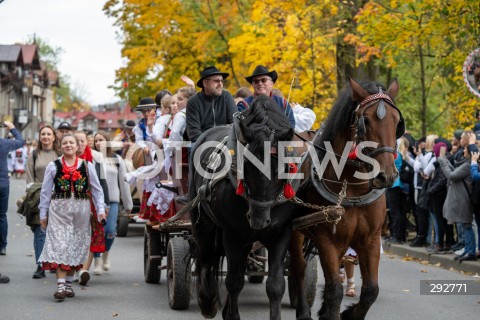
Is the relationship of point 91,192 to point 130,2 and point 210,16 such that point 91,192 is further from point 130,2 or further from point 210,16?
point 130,2

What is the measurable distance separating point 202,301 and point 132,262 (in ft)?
20.2

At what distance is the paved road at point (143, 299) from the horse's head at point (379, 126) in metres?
2.88

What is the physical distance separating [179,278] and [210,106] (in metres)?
1.91

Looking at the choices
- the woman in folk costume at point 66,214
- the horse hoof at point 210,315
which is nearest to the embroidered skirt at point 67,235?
the woman in folk costume at point 66,214

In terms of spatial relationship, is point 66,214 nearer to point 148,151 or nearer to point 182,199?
point 182,199

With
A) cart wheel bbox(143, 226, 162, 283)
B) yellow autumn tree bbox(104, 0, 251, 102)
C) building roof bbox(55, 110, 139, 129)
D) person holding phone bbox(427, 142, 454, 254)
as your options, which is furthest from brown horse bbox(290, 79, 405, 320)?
building roof bbox(55, 110, 139, 129)

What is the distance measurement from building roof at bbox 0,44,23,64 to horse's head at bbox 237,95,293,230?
3427 inches

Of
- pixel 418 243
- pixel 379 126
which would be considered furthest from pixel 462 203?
pixel 379 126

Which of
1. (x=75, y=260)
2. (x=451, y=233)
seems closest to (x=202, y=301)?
(x=75, y=260)

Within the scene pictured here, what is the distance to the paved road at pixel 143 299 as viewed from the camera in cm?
995

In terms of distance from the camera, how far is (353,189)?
7.93m

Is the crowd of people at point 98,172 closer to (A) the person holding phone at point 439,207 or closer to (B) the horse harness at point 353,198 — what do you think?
(B) the horse harness at point 353,198

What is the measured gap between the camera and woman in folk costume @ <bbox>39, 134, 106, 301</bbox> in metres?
11.3

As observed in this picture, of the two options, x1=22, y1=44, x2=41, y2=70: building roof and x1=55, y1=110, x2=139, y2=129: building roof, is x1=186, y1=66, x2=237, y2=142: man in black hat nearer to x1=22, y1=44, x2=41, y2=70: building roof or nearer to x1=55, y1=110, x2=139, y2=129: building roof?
x1=22, y1=44, x2=41, y2=70: building roof
